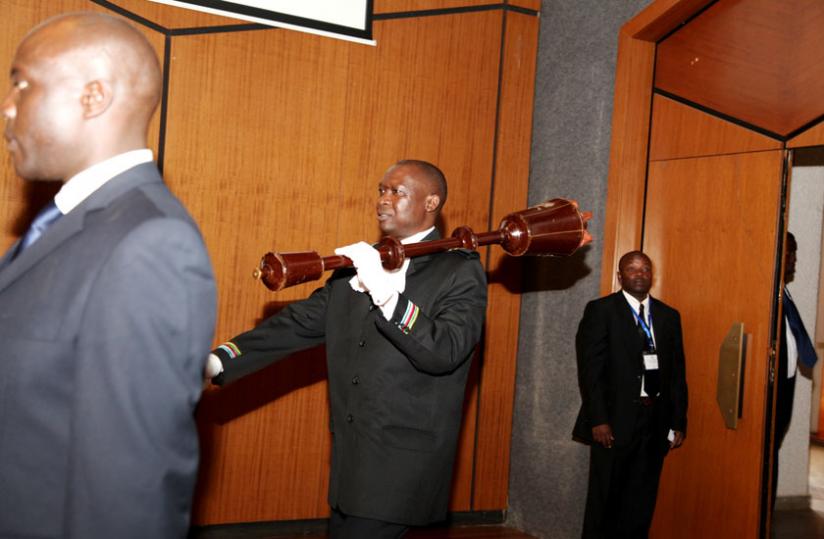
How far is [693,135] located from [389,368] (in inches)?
97.5

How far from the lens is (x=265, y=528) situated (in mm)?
4289

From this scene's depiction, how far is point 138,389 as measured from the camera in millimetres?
1275

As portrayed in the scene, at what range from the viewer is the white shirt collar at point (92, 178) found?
4.75ft

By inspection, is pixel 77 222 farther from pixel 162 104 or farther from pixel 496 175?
pixel 496 175

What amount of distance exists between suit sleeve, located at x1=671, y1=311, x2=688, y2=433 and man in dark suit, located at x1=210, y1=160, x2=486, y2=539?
179 cm

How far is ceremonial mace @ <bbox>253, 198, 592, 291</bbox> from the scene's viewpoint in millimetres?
2475

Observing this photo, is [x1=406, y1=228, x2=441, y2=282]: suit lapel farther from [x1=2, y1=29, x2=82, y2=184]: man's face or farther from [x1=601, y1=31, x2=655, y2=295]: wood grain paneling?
[x1=601, y1=31, x2=655, y2=295]: wood grain paneling

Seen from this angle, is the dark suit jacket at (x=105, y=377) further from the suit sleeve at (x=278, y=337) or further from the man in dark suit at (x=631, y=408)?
the man in dark suit at (x=631, y=408)

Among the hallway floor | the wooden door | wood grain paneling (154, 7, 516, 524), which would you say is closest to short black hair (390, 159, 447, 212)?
wood grain paneling (154, 7, 516, 524)

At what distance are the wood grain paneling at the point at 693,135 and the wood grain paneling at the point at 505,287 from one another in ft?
2.77

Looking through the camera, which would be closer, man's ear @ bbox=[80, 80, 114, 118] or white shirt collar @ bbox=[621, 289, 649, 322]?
A: man's ear @ bbox=[80, 80, 114, 118]

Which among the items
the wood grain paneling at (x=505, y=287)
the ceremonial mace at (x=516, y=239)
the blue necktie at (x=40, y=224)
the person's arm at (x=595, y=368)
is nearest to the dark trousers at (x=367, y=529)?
the ceremonial mace at (x=516, y=239)

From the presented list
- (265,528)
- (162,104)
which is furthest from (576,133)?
(265,528)

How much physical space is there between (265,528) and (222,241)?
1.55m
